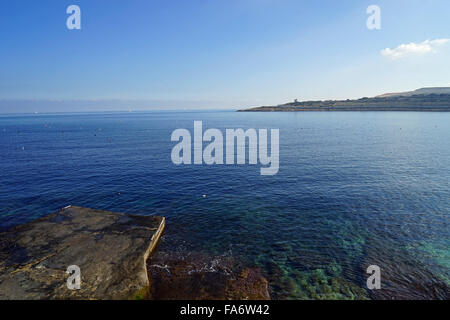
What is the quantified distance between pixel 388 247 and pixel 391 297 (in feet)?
26.0

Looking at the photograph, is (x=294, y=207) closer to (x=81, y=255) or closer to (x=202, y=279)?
(x=202, y=279)

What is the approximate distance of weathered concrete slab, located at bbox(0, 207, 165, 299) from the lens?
1792 cm

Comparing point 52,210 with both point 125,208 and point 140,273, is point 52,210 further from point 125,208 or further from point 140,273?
point 140,273

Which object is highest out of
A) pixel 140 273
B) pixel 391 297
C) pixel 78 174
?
pixel 78 174

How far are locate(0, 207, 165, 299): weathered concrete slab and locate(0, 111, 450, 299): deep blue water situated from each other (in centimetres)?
380

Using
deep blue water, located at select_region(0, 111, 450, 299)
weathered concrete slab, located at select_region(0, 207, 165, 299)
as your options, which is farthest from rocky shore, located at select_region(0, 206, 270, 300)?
deep blue water, located at select_region(0, 111, 450, 299)

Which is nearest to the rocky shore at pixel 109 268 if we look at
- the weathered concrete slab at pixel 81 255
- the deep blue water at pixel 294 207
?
the weathered concrete slab at pixel 81 255

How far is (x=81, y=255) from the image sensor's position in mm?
21844

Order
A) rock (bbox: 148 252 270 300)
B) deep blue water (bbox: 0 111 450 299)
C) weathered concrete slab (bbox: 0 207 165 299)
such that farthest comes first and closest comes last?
deep blue water (bbox: 0 111 450 299)
rock (bbox: 148 252 270 300)
weathered concrete slab (bbox: 0 207 165 299)

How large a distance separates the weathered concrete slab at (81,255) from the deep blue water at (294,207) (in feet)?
12.5

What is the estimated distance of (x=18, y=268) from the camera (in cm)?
1994

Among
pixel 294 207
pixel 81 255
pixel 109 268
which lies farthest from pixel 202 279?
pixel 294 207

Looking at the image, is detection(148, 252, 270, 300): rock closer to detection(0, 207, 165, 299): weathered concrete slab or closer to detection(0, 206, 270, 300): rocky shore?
detection(0, 206, 270, 300): rocky shore

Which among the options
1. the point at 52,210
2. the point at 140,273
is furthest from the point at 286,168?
the point at 52,210
